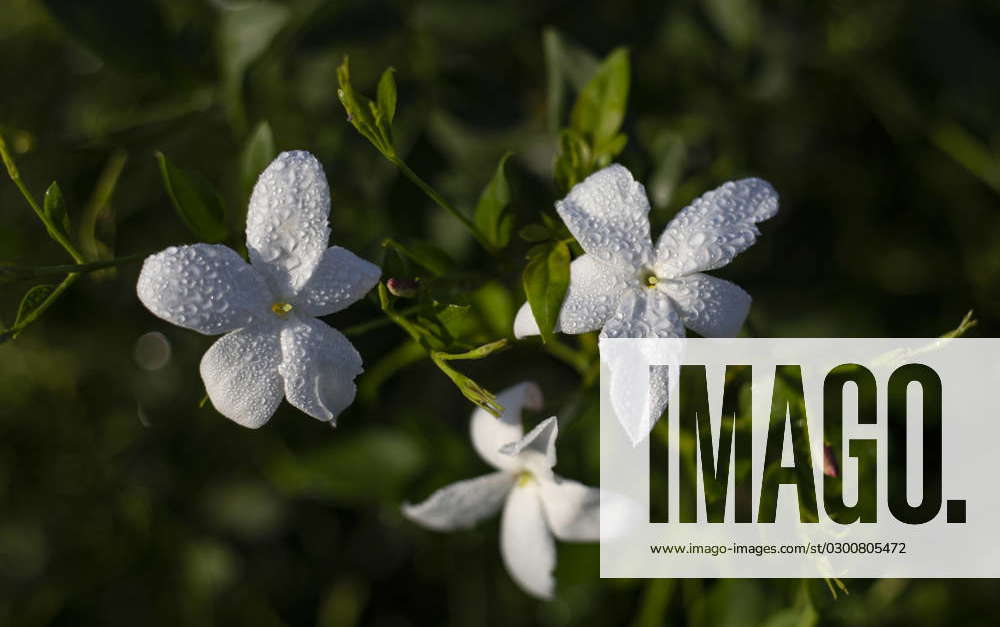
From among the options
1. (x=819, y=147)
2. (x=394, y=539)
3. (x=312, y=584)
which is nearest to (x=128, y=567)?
(x=312, y=584)

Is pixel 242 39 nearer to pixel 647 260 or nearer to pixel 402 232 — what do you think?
pixel 402 232

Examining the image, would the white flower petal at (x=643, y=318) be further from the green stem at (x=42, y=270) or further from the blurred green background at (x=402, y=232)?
the green stem at (x=42, y=270)

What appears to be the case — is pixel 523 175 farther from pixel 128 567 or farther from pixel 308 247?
pixel 128 567

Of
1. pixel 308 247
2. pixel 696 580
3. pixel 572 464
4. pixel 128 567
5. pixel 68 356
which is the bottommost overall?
pixel 128 567

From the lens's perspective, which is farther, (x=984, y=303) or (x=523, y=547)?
(x=984, y=303)

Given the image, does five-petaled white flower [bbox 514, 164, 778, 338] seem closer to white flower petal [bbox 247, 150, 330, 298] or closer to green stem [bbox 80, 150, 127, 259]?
white flower petal [bbox 247, 150, 330, 298]

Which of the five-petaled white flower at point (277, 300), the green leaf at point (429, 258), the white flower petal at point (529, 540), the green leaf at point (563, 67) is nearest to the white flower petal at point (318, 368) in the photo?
the five-petaled white flower at point (277, 300)
